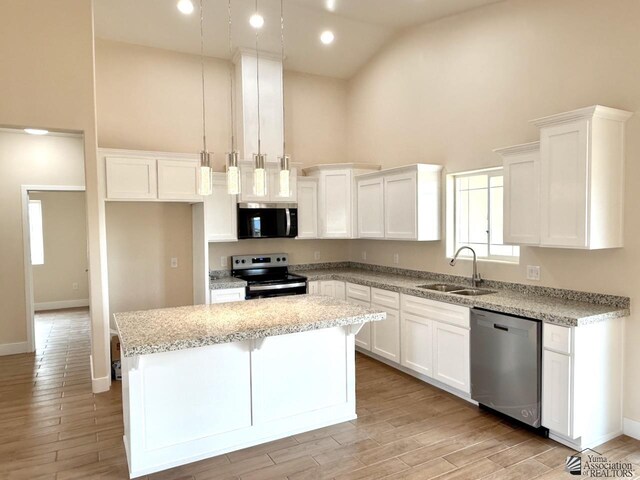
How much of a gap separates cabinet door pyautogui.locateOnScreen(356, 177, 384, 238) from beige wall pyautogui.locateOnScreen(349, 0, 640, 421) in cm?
37

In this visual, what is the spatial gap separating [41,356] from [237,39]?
445cm

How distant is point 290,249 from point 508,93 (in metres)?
3.24

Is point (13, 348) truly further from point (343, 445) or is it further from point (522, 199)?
point (522, 199)

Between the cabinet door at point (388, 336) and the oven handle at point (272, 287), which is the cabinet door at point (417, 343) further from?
the oven handle at point (272, 287)

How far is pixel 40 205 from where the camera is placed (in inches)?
308

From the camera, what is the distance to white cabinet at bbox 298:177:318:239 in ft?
17.8

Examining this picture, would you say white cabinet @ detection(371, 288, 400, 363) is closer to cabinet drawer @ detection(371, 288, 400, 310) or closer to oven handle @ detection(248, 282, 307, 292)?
cabinet drawer @ detection(371, 288, 400, 310)

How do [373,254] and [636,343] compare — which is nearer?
[636,343]

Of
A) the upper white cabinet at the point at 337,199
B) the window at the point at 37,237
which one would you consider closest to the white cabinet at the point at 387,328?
the upper white cabinet at the point at 337,199

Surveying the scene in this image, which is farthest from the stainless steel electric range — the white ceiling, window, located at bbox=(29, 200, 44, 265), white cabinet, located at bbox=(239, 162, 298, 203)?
window, located at bbox=(29, 200, 44, 265)

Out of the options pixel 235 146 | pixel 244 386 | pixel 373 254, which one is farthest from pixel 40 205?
pixel 244 386

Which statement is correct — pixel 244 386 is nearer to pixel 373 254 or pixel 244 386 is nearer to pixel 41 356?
pixel 373 254

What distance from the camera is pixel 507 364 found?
10.5ft

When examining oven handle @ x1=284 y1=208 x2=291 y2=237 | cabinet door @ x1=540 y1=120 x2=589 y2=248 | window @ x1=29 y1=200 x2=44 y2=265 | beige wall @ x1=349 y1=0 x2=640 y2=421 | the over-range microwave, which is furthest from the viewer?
window @ x1=29 y1=200 x2=44 y2=265
